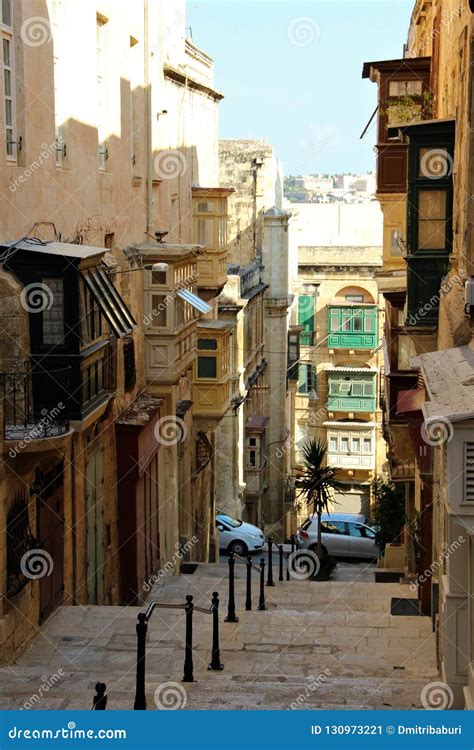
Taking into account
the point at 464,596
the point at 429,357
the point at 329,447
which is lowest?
the point at 329,447

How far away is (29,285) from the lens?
41.9 feet

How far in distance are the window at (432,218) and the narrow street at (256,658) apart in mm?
5176

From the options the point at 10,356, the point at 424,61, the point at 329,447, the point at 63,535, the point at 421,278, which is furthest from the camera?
the point at 329,447

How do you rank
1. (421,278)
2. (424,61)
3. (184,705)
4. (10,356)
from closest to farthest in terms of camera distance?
(184,705) → (10,356) → (421,278) → (424,61)

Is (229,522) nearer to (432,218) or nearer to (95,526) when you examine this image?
(95,526)

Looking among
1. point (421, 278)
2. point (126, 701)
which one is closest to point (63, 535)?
point (126, 701)

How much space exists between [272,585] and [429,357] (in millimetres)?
7767

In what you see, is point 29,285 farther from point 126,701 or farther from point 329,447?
point 329,447

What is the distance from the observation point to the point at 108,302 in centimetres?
1473

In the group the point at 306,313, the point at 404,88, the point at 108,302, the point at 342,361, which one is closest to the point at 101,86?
the point at 108,302

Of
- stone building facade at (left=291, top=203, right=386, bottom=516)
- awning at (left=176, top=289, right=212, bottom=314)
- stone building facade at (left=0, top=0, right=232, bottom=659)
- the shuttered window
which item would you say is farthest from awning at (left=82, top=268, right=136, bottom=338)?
stone building facade at (left=291, top=203, right=386, bottom=516)

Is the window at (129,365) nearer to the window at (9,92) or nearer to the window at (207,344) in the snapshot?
the window at (9,92)

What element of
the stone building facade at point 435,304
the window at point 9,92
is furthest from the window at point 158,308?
the window at point 9,92

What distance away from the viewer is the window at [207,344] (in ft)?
92.8
